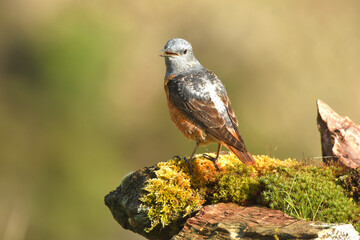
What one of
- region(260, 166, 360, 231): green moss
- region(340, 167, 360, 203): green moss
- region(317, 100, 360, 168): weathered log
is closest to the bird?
region(260, 166, 360, 231): green moss

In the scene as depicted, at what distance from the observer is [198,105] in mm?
5566

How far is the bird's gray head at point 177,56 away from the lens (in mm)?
6012

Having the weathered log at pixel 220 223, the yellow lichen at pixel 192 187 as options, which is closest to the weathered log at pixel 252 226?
the weathered log at pixel 220 223

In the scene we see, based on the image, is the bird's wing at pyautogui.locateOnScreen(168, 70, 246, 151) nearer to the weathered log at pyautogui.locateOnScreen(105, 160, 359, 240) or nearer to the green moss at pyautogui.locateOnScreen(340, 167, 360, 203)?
the weathered log at pyautogui.locateOnScreen(105, 160, 359, 240)

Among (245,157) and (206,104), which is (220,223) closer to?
(245,157)

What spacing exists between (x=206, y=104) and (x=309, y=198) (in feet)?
5.70

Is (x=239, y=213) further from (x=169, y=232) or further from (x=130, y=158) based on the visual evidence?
(x=130, y=158)

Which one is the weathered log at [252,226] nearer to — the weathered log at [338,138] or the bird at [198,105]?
the bird at [198,105]

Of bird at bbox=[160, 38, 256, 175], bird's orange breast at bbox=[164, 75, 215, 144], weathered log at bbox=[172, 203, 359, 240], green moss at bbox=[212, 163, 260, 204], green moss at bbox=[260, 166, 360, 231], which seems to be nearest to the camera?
weathered log at bbox=[172, 203, 359, 240]

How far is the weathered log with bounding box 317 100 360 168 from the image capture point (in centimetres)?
596

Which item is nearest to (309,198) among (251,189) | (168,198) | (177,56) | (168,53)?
(251,189)

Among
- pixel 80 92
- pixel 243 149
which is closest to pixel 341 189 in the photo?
pixel 243 149

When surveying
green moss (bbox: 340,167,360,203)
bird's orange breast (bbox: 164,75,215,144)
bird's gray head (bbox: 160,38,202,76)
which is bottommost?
green moss (bbox: 340,167,360,203)

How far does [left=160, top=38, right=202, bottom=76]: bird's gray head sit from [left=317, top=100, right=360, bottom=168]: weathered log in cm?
211
